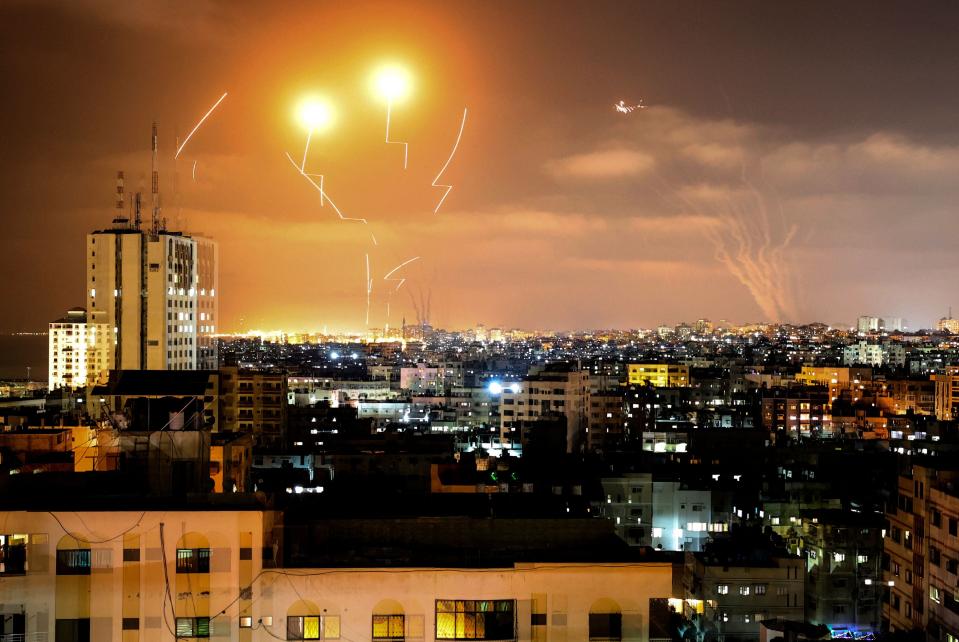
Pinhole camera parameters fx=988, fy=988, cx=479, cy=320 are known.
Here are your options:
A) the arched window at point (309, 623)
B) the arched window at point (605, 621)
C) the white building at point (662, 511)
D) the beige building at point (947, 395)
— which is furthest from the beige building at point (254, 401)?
the beige building at point (947, 395)

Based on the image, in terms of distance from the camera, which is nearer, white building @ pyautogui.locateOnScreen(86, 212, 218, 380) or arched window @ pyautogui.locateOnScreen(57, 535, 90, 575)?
arched window @ pyautogui.locateOnScreen(57, 535, 90, 575)

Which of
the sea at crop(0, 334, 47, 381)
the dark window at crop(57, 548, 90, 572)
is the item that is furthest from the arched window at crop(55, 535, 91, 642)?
the sea at crop(0, 334, 47, 381)

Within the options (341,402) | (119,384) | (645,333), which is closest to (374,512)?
(119,384)

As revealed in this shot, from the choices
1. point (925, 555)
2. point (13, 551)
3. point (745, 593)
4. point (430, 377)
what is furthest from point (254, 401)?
point (430, 377)

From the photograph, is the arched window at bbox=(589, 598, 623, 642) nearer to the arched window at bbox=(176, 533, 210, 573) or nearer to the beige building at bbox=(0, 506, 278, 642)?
the beige building at bbox=(0, 506, 278, 642)

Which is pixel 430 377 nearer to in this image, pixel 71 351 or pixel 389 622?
pixel 71 351

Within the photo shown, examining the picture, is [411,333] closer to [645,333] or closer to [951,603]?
[645,333]

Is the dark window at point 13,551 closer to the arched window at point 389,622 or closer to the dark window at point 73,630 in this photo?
the dark window at point 73,630
